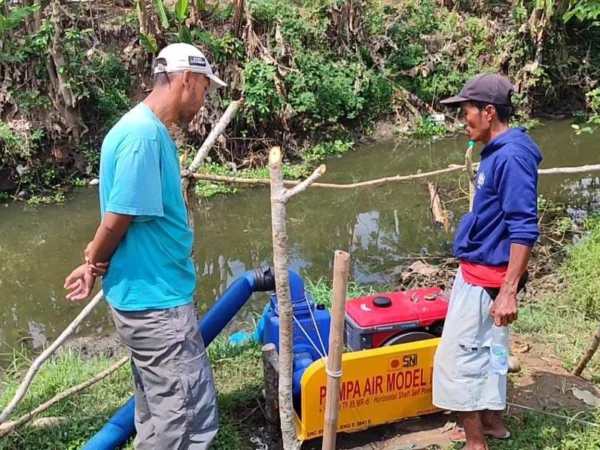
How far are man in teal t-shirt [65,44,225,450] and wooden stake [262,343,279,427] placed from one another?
61 cm

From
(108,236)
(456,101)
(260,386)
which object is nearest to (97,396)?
(260,386)

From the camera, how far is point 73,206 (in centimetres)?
841

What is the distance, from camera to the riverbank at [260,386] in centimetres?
316

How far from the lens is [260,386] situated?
3625 mm

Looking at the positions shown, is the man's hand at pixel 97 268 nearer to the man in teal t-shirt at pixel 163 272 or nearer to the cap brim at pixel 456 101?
the man in teal t-shirt at pixel 163 272

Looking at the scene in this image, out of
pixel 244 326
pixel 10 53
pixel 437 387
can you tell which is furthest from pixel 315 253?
pixel 10 53

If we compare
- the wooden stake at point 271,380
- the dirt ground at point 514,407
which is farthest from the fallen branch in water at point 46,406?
the dirt ground at point 514,407

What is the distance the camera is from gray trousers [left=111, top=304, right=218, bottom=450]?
2.40 metres

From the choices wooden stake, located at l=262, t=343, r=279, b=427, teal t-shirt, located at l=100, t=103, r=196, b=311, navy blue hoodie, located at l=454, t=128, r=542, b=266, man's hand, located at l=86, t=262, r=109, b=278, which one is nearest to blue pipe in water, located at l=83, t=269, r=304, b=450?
wooden stake, located at l=262, t=343, r=279, b=427

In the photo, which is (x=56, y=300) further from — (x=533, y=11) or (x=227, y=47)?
(x=533, y=11)

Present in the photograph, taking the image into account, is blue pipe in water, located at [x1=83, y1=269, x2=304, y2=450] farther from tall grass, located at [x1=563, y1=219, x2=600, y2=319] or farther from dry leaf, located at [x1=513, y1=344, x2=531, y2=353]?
tall grass, located at [x1=563, y1=219, x2=600, y2=319]

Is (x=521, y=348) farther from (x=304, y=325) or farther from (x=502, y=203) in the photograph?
(x=502, y=203)

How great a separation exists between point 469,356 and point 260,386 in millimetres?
1312

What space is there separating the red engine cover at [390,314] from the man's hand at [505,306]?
0.74 meters
